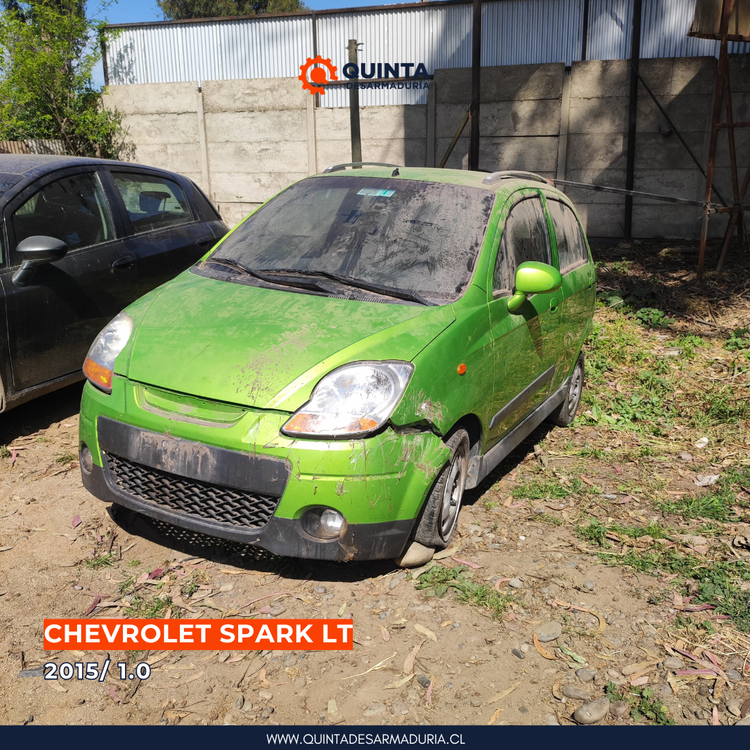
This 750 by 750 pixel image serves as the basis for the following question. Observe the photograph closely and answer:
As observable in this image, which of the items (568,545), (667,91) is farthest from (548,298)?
(667,91)

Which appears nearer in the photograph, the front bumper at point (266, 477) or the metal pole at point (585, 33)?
the front bumper at point (266, 477)

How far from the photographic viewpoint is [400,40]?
1748 cm

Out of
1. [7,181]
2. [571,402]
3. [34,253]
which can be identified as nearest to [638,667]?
[571,402]

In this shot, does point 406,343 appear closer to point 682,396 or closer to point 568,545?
point 568,545

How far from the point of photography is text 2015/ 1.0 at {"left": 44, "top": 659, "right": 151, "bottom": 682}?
278 centimetres

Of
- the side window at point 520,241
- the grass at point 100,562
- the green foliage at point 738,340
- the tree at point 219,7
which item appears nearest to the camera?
the grass at point 100,562

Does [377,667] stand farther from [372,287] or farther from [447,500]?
[372,287]

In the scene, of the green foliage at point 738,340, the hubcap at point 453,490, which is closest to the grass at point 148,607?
the hubcap at point 453,490

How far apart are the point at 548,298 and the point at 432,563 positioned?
5.91 ft

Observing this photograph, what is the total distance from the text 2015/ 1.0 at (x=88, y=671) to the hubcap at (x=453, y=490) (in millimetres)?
1447

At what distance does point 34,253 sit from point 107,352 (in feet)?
4.87

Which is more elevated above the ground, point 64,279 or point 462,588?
point 64,279

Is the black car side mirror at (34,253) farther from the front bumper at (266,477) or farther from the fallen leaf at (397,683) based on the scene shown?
the fallen leaf at (397,683)

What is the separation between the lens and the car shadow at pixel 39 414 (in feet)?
16.5
